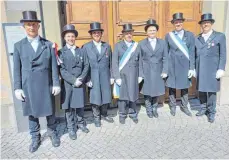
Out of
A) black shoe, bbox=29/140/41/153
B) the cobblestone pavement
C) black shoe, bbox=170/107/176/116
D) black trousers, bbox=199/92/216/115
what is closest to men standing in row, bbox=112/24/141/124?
the cobblestone pavement

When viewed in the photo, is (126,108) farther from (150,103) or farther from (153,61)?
(153,61)

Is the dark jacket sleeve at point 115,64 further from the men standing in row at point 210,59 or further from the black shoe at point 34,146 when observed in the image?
the black shoe at point 34,146

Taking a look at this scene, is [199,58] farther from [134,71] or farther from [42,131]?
[42,131]

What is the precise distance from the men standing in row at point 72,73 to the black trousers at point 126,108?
2.70 feet

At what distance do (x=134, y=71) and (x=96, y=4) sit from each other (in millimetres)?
1554

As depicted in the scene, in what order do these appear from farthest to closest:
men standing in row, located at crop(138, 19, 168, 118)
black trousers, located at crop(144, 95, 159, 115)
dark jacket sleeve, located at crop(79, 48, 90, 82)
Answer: black trousers, located at crop(144, 95, 159, 115) → men standing in row, located at crop(138, 19, 168, 118) → dark jacket sleeve, located at crop(79, 48, 90, 82)

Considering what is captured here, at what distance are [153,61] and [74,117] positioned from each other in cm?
173

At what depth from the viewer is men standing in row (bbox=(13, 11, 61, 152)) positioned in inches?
133

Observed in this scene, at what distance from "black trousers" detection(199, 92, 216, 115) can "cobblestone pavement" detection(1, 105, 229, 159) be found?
0.22 meters

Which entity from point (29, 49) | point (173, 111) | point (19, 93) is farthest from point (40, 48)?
point (173, 111)

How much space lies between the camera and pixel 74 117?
13.9 feet

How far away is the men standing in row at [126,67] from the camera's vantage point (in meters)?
4.15

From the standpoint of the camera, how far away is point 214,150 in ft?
11.5

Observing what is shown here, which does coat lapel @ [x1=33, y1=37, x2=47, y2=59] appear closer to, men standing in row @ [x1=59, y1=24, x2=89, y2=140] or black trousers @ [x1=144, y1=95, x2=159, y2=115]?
men standing in row @ [x1=59, y1=24, x2=89, y2=140]
